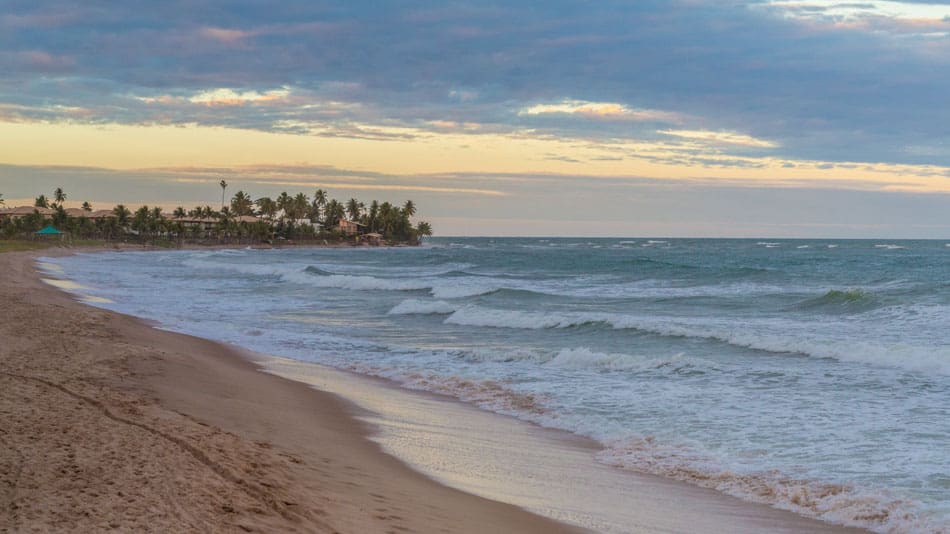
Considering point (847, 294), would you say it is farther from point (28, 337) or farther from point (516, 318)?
point (28, 337)

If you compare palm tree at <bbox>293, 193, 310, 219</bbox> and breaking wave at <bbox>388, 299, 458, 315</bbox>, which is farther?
palm tree at <bbox>293, 193, 310, 219</bbox>

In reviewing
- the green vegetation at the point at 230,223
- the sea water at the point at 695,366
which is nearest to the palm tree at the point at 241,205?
the green vegetation at the point at 230,223

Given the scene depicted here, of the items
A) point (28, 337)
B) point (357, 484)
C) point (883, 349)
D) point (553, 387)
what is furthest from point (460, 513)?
point (883, 349)

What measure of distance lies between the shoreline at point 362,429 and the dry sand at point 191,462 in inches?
2.2

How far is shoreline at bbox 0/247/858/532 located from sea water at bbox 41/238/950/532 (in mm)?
326

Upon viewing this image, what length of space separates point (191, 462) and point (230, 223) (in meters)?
139

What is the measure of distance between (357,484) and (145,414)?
8.83 ft

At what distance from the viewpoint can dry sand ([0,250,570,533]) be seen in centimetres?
526

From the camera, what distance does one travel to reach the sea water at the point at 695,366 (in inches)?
334

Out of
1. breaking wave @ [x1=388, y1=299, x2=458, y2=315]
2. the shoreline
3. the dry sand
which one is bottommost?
breaking wave @ [x1=388, y1=299, x2=458, y2=315]

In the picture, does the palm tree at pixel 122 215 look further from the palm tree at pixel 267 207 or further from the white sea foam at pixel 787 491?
the white sea foam at pixel 787 491

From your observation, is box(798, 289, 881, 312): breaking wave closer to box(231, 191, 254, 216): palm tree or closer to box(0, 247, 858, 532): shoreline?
box(0, 247, 858, 532): shoreline

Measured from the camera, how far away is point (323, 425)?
1016 centimetres

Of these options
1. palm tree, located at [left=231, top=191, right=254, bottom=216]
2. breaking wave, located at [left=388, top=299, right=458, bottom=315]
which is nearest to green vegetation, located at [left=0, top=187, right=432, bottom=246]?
palm tree, located at [left=231, top=191, right=254, bottom=216]
